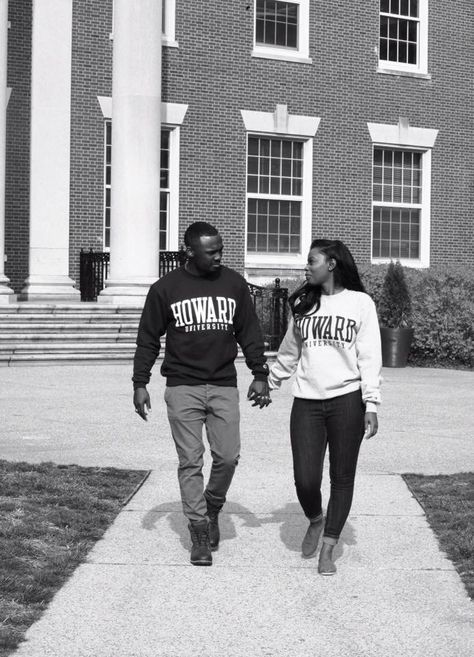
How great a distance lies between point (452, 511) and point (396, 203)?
18.8 m

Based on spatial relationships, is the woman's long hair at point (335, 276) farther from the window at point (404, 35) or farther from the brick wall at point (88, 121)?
the window at point (404, 35)

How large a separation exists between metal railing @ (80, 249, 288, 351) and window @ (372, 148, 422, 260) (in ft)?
14.4

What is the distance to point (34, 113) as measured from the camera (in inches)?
855

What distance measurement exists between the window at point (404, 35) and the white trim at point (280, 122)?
2482 mm

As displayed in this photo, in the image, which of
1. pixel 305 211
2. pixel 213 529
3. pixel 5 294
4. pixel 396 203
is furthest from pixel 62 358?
pixel 213 529

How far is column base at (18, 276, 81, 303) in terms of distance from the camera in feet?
70.5

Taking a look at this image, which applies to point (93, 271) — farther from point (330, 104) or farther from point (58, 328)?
point (330, 104)

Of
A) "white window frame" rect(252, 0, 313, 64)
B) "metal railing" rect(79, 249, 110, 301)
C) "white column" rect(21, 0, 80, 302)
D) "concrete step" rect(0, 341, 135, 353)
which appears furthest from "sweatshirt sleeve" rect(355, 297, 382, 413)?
"white window frame" rect(252, 0, 313, 64)

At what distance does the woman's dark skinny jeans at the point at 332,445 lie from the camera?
19.6 feet

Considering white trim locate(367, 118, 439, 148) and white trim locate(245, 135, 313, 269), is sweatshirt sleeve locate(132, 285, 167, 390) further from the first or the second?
white trim locate(367, 118, 439, 148)

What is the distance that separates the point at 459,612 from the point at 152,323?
2.17 m

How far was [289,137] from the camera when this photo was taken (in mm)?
24328

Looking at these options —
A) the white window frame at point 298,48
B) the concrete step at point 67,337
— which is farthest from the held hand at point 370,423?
the white window frame at point 298,48

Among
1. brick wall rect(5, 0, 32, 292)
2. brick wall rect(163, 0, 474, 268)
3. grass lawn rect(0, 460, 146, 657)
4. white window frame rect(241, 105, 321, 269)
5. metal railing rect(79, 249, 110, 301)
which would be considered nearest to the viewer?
grass lawn rect(0, 460, 146, 657)
